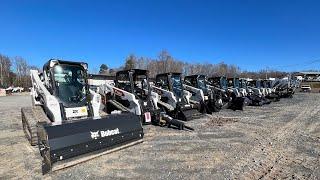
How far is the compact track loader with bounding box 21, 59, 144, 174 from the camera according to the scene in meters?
6.89

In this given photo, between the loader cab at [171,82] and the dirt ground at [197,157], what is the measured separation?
188 inches

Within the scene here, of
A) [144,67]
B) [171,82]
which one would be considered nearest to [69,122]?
[171,82]

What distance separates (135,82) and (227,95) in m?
9.37

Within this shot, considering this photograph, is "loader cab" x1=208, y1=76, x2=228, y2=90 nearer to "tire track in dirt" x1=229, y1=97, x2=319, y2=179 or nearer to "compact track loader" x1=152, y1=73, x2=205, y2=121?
"compact track loader" x1=152, y1=73, x2=205, y2=121

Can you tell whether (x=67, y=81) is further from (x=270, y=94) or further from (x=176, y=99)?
(x=270, y=94)

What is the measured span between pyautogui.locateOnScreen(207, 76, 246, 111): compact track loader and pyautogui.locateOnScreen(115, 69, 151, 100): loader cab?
802cm

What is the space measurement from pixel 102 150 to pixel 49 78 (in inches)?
120

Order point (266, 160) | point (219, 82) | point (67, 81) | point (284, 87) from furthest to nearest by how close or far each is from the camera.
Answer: point (284, 87), point (219, 82), point (67, 81), point (266, 160)

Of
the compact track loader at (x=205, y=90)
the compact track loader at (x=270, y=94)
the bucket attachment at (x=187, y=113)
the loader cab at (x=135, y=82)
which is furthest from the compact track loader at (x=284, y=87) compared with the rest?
the loader cab at (x=135, y=82)

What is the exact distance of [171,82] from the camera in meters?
16.4

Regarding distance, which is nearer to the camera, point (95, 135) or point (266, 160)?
point (266, 160)

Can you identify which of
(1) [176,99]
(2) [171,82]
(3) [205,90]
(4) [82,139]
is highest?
(2) [171,82]

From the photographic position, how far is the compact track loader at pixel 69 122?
6891 mm

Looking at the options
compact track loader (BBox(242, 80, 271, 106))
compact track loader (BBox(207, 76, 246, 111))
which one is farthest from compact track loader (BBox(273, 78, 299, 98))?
compact track loader (BBox(207, 76, 246, 111))
